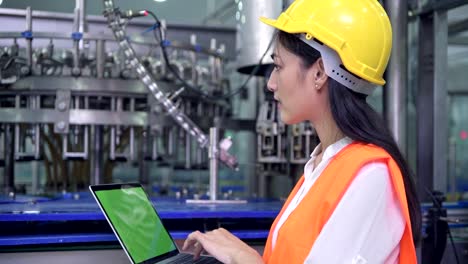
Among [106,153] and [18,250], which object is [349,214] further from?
[106,153]

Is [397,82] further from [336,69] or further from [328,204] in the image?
[328,204]

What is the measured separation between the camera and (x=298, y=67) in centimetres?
97

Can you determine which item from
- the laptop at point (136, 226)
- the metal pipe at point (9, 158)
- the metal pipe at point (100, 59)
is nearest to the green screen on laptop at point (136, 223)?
the laptop at point (136, 226)

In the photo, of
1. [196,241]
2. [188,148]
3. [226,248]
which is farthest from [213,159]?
[226,248]

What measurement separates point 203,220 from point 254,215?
17cm

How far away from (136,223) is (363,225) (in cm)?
66

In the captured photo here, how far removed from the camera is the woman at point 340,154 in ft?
2.79

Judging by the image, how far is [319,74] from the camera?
960 mm

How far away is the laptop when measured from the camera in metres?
1.24

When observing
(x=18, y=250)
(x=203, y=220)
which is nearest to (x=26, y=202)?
(x=18, y=250)

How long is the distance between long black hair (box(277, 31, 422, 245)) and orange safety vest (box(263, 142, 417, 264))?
0.9 inches

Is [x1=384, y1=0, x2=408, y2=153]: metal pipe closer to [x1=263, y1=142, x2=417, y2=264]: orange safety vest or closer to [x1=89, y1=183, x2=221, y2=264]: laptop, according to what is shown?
[x1=89, y1=183, x2=221, y2=264]: laptop

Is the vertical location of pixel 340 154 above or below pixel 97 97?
below

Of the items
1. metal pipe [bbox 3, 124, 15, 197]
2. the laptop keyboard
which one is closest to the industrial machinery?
metal pipe [bbox 3, 124, 15, 197]
